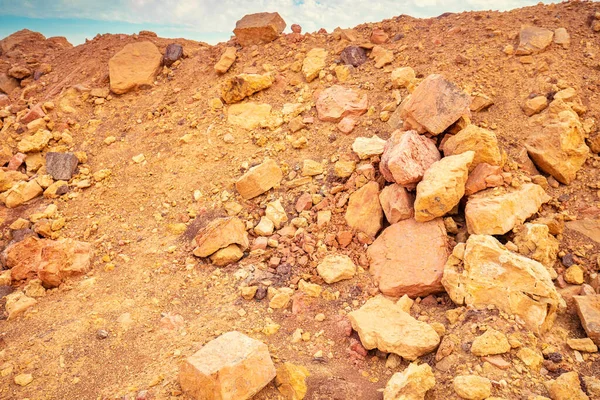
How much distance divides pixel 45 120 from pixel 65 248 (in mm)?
3769

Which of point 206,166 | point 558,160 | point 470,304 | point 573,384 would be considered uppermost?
point 206,166

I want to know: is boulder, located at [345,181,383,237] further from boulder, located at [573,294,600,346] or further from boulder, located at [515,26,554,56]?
boulder, located at [515,26,554,56]

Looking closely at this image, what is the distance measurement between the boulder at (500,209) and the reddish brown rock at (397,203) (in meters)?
0.64

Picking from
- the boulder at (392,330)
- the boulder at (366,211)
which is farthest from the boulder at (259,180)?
the boulder at (392,330)

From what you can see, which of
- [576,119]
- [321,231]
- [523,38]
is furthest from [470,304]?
[523,38]

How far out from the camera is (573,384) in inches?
120

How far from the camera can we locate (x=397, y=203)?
4812 millimetres

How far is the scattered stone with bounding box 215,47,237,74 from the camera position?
804cm

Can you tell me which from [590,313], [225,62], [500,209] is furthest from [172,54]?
[590,313]

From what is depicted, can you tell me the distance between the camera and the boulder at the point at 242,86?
730 cm

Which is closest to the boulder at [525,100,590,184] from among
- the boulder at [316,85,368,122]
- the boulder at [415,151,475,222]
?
the boulder at [415,151,475,222]

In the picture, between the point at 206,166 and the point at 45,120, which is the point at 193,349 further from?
the point at 45,120

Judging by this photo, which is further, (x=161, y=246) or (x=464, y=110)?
(x=161, y=246)

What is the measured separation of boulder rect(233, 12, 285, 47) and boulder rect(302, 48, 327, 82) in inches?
44.5
